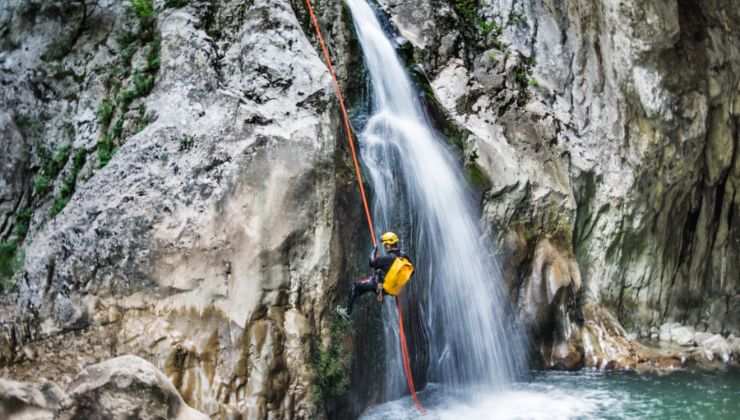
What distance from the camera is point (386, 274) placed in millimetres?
8430

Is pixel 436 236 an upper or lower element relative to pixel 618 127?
lower

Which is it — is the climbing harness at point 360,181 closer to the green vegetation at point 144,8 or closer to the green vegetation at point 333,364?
the green vegetation at point 333,364

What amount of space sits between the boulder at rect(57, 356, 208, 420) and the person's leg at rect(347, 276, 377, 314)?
271 centimetres

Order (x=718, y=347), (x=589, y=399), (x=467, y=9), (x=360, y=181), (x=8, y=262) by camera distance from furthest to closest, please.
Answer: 1. (x=467, y=9)
2. (x=718, y=347)
3. (x=589, y=399)
4. (x=360, y=181)
5. (x=8, y=262)

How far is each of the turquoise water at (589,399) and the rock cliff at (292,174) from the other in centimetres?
84

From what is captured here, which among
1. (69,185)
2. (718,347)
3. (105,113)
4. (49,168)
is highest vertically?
(105,113)

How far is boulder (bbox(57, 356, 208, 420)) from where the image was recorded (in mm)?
6355

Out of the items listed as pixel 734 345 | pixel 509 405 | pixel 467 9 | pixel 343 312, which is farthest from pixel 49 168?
pixel 734 345

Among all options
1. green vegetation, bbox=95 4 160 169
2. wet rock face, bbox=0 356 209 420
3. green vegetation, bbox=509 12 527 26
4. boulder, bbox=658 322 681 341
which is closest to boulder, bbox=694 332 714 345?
boulder, bbox=658 322 681 341

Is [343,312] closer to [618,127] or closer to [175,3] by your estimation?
[175,3]

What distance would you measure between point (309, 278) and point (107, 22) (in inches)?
191

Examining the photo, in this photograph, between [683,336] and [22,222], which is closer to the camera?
[22,222]

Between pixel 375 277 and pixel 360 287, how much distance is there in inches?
9.2

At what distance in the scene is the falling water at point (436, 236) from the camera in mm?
10461
